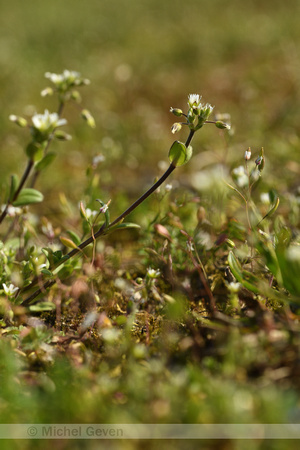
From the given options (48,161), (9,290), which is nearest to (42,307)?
(9,290)

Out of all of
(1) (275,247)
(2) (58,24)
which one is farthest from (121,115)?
(2) (58,24)

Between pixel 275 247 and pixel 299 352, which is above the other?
pixel 275 247

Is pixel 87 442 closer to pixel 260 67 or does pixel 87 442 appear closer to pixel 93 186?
pixel 93 186

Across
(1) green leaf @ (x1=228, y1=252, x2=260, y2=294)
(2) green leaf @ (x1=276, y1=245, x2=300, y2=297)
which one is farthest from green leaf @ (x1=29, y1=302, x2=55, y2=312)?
(2) green leaf @ (x1=276, y1=245, x2=300, y2=297)

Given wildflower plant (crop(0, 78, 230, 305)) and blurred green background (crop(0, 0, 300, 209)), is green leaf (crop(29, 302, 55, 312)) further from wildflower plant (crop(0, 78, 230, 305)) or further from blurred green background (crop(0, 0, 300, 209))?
blurred green background (crop(0, 0, 300, 209))

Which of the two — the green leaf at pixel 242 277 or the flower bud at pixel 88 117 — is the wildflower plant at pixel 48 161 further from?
the green leaf at pixel 242 277
